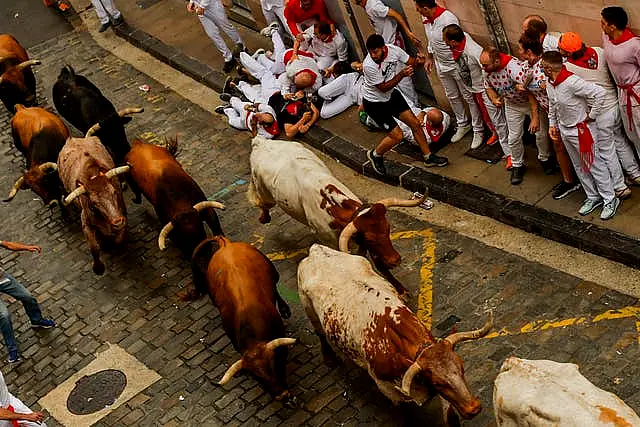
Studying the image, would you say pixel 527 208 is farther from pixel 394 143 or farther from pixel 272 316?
pixel 272 316

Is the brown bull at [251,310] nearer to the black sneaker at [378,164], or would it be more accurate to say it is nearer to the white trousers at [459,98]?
the black sneaker at [378,164]

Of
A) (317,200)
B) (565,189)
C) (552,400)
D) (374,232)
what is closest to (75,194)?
(317,200)

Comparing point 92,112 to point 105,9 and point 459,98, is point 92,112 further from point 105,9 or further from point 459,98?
point 459,98

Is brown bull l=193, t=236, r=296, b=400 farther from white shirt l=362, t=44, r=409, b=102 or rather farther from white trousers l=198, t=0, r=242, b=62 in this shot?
white trousers l=198, t=0, r=242, b=62

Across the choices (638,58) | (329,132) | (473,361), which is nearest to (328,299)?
(473,361)

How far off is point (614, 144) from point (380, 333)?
3.62m

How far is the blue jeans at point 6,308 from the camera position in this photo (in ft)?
40.8

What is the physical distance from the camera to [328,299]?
33.3ft

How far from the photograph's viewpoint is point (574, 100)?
10844 mm

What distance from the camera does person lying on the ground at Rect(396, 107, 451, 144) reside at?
13.8 meters

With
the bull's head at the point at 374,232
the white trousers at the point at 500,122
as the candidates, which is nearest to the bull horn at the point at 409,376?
the bull's head at the point at 374,232

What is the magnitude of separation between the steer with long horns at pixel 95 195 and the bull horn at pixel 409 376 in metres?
5.64

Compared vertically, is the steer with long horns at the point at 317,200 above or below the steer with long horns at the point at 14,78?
below

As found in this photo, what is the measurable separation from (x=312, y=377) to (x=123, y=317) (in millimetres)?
3089
